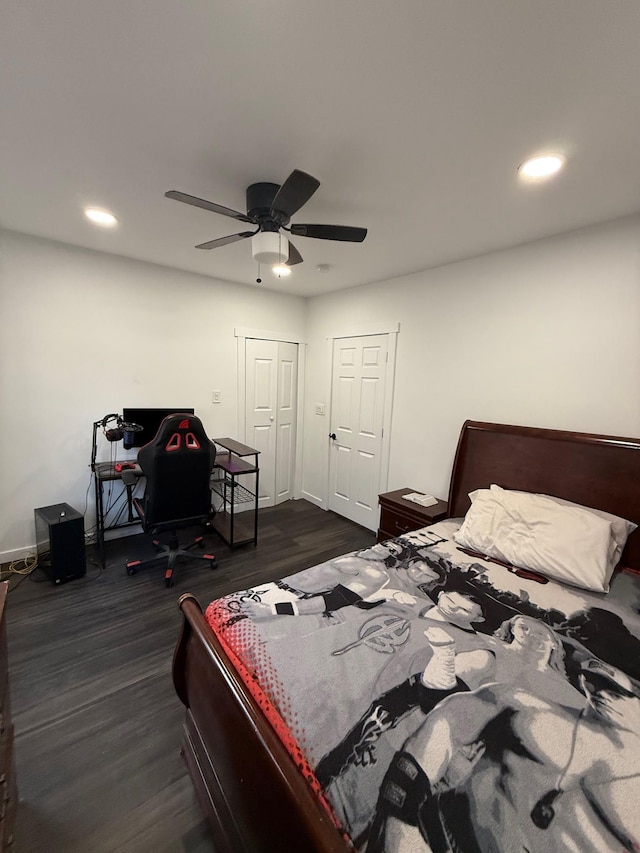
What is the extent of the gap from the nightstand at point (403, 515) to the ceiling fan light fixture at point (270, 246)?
204cm

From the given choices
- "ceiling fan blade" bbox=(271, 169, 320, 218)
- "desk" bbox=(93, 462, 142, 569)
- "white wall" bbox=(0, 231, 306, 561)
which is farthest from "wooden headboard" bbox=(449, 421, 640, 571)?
"white wall" bbox=(0, 231, 306, 561)

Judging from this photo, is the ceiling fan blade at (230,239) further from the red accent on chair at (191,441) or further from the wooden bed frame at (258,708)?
the wooden bed frame at (258,708)

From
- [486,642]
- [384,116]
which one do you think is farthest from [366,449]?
[384,116]

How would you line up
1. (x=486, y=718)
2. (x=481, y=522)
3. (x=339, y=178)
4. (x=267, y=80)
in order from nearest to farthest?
(x=486, y=718), (x=267, y=80), (x=339, y=178), (x=481, y=522)

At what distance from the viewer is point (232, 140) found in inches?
58.6

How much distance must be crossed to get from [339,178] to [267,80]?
617 millimetres

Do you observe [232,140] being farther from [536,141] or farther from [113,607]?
[113,607]

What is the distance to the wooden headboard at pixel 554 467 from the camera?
194 centimetres

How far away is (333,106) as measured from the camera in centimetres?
129

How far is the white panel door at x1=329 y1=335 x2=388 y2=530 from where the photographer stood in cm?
363

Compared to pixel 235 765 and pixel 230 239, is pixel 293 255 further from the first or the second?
pixel 235 765

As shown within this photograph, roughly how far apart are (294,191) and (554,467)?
2.19 m

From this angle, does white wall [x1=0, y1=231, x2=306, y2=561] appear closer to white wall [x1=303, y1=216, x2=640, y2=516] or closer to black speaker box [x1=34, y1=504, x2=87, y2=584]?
black speaker box [x1=34, y1=504, x2=87, y2=584]

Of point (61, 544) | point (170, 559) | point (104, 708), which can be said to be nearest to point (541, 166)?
point (104, 708)
